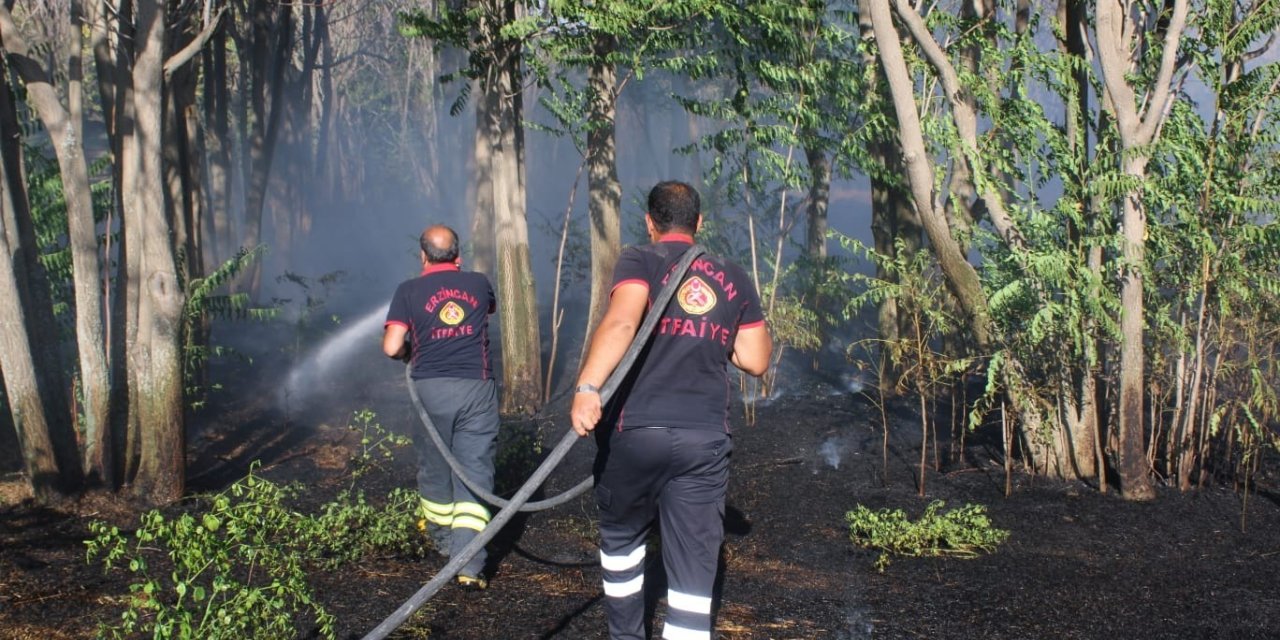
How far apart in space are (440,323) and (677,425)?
2.35 meters

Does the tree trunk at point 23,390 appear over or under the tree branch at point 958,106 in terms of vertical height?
under

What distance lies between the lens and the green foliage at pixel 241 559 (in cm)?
396

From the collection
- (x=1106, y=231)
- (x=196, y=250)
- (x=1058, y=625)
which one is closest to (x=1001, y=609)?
(x=1058, y=625)

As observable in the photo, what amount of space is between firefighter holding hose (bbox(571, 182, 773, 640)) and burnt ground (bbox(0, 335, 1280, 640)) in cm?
106

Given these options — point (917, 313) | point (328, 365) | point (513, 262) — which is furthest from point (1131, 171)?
point (328, 365)

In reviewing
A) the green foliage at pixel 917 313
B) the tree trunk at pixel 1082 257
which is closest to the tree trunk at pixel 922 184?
the green foliage at pixel 917 313

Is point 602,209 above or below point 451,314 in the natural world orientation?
above

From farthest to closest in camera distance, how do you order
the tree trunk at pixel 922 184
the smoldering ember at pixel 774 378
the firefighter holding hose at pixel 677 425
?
1. the tree trunk at pixel 922 184
2. the smoldering ember at pixel 774 378
3. the firefighter holding hose at pixel 677 425

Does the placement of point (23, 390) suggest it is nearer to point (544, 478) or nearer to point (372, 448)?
point (372, 448)

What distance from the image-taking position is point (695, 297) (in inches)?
165

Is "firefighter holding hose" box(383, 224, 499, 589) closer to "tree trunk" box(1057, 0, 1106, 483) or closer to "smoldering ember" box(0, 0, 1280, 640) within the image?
"smoldering ember" box(0, 0, 1280, 640)

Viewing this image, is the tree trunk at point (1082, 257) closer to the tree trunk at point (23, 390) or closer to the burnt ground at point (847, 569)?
the burnt ground at point (847, 569)

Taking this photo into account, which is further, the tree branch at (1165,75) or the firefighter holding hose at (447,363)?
the tree branch at (1165,75)

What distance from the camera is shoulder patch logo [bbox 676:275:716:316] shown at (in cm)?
418
